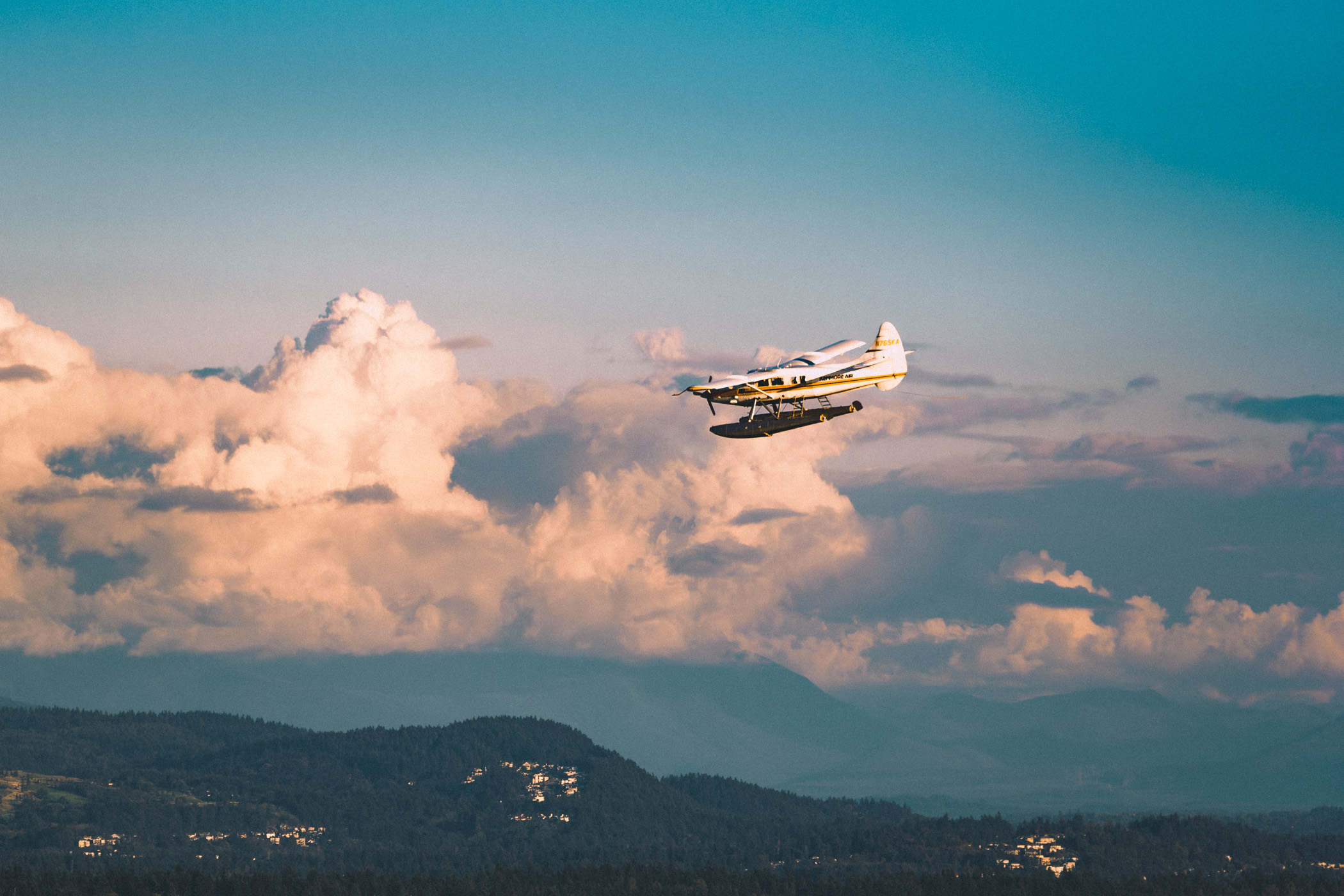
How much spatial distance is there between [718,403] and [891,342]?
106ft

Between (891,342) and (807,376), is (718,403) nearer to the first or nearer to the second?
(807,376)

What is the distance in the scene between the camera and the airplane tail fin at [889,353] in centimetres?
17938

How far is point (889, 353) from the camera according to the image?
18175 centimetres

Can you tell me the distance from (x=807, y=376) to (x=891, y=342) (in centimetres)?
2182

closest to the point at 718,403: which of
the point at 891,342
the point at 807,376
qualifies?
the point at 807,376

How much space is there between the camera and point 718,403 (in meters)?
162

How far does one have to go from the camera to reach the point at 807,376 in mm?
166500

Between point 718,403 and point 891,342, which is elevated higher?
point 891,342

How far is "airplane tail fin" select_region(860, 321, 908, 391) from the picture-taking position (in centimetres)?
17938

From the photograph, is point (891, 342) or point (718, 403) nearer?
point (718, 403)

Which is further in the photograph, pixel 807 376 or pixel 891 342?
pixel 891 342
